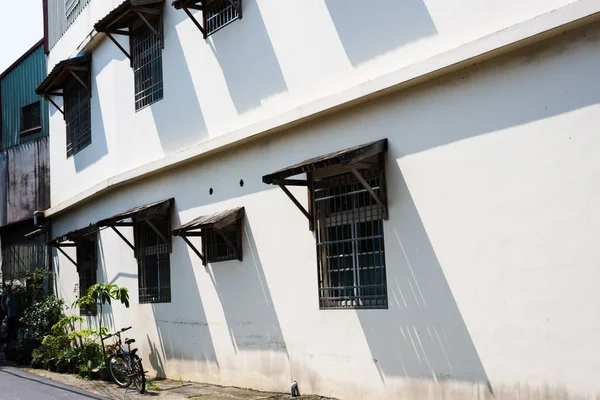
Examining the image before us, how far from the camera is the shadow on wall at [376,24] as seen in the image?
9.02 m

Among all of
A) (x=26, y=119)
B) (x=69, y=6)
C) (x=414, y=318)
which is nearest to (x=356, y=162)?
(x=414, y=318)

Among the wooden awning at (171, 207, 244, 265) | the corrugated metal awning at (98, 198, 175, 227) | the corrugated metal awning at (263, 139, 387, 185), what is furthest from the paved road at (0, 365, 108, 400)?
the corrugated metal awning at (263, 139, 387, 185)

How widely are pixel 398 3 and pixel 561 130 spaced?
289cm

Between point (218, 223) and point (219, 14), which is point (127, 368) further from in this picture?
point (219, 14)

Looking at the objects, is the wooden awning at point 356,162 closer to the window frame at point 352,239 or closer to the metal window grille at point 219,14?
the window frame at point 352,239

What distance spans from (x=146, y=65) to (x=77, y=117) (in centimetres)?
467

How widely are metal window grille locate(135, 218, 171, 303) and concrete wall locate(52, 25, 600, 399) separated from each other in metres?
1.92

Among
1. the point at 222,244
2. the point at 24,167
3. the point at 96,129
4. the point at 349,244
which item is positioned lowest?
the point at 349,244

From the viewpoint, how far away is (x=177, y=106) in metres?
13.9

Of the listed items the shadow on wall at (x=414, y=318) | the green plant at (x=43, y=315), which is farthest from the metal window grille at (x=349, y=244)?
the green plant at (x=43, y=315)

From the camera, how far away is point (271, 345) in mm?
11297

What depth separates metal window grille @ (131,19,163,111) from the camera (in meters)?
14.6

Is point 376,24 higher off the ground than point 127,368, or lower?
higher

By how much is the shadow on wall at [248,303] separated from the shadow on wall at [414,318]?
6.81 ft
